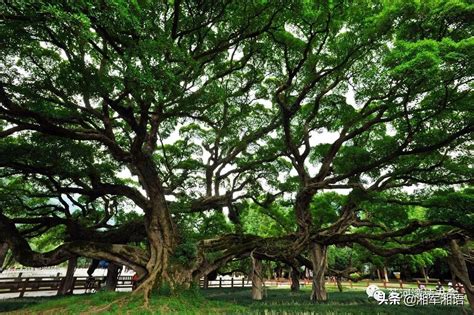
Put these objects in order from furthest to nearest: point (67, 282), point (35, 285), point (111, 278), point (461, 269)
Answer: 1. point (35, 285)
2. point (67, 282)
3. point (111, 278)
4. point (461, 269)

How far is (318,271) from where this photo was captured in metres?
11.8

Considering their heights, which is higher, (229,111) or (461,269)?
(229,111)

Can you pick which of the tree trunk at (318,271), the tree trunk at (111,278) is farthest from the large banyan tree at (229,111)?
the tree trunk at (111,278)

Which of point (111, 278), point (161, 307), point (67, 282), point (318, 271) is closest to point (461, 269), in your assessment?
point (318, 271)

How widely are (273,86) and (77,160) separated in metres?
9.16

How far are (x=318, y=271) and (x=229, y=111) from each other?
28.8ft

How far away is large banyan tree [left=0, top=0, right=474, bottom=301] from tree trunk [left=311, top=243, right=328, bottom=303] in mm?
59

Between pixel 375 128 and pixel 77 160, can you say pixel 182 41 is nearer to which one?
pixel 77 160

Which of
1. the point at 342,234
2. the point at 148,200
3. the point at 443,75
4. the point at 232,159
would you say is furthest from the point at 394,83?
the point at 148,200

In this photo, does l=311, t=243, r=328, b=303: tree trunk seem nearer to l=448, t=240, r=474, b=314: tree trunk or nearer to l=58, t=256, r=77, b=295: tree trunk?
l=448, t=240, r=474, b=314: tree trunk

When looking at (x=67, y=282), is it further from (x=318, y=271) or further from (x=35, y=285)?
(x=318, y=271)

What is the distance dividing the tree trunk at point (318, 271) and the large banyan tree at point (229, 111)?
0.19ft

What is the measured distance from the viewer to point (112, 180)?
1288 cm

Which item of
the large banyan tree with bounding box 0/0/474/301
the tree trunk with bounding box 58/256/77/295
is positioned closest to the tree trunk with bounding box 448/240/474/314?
the large banyan tree with bounding box 0/0/474/301
